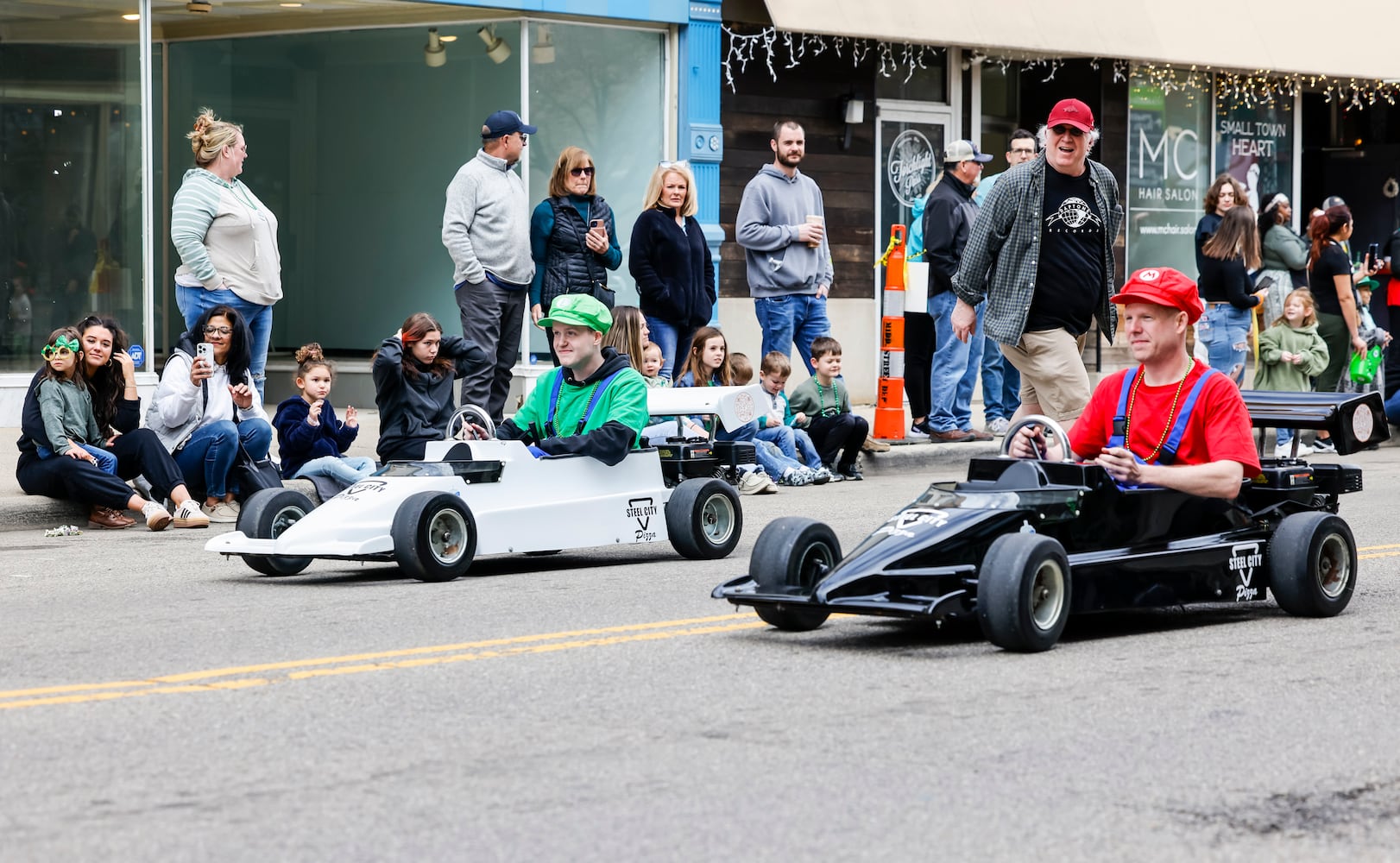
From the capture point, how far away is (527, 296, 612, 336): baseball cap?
32.1 feet

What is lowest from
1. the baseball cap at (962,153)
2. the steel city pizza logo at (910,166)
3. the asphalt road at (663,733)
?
the asphalt road at (663,733)

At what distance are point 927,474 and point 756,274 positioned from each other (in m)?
2.02

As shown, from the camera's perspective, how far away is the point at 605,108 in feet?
61.1

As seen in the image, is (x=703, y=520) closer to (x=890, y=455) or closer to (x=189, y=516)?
(x=189, y=516)

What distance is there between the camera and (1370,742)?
19.3 feet

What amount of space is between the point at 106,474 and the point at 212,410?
2.54ft

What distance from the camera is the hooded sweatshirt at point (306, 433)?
1230cm

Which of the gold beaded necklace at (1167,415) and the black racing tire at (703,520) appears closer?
the gold beaded necklace at (1167,415)

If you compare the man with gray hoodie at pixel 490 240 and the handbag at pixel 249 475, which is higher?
the man with gray hoodie at pixel 490 240

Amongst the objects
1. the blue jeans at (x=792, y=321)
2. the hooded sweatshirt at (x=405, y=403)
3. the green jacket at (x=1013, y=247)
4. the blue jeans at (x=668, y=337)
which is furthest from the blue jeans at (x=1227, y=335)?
the hooded sweatshirt at (x=405, y=403)

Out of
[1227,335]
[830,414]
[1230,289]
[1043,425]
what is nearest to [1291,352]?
[1227,335]

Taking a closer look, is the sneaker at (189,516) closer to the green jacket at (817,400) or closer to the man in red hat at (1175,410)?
the green jacket at (817,400)

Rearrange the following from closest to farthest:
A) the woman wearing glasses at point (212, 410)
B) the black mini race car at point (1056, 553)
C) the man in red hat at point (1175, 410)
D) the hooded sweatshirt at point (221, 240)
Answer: the black mini race car at point (1056, 553)
the man in red hat at point (1175, 410)
the woman wearing glasses at point (212, 410)
the hooded sweatshirt at point (221, 240)

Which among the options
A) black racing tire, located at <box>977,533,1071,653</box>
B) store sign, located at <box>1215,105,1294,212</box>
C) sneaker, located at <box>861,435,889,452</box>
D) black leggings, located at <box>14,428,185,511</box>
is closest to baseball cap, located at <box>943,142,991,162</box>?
sneaker, located at <box>861,435,889,452</box>
